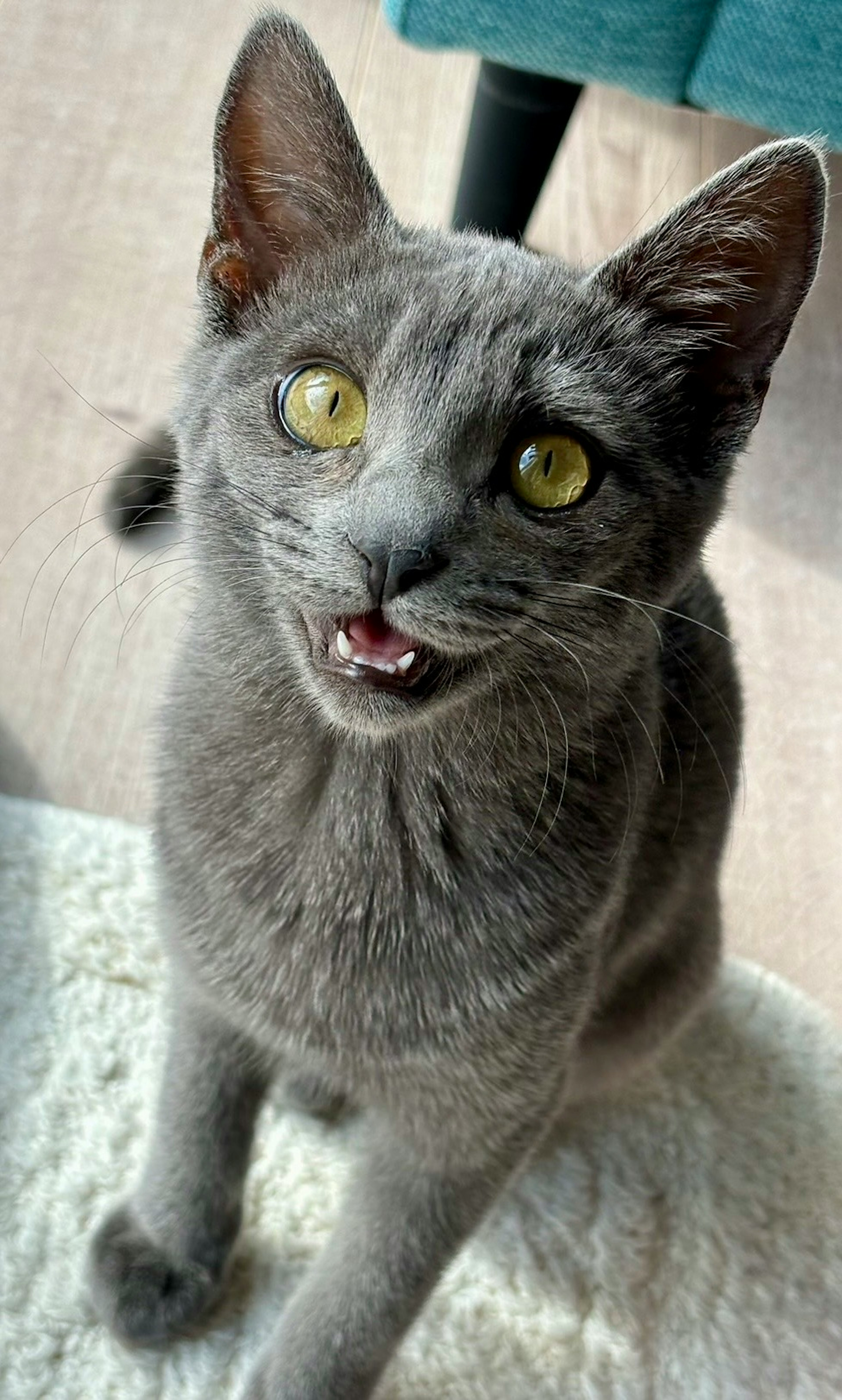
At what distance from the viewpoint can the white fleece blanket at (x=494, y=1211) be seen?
0.95m

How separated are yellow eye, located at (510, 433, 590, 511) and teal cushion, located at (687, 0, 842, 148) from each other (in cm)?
77

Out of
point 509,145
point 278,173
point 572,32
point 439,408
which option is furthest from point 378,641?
point 509,145

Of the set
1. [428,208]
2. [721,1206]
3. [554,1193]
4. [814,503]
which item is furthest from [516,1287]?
[428,208]

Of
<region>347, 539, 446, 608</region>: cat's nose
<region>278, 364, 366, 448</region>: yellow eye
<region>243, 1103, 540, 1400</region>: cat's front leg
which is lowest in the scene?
<region>243, 1103, 540, 1400</region>: cat's front leg

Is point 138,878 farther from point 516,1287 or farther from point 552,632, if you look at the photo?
point 552,632

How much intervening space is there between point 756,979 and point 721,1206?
0.23 meters

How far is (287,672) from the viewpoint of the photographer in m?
0.73

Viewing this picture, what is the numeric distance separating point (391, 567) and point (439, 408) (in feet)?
0.32

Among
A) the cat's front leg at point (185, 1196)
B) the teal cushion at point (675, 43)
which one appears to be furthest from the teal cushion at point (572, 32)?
the cat's front leg at point (185, 1196)

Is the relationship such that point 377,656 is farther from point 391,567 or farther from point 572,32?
point 572,32

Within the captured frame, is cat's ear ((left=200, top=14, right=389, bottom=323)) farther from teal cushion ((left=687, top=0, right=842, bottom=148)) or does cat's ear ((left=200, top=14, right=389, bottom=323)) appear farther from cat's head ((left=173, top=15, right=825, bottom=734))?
teal cushion ((left=687, top=0, right=842, bottom=148))

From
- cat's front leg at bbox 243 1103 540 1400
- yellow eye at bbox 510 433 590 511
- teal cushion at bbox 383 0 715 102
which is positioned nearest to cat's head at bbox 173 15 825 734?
yellow eye at bbox 510 433 590 511

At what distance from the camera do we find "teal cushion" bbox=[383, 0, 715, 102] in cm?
119

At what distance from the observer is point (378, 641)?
65cm
